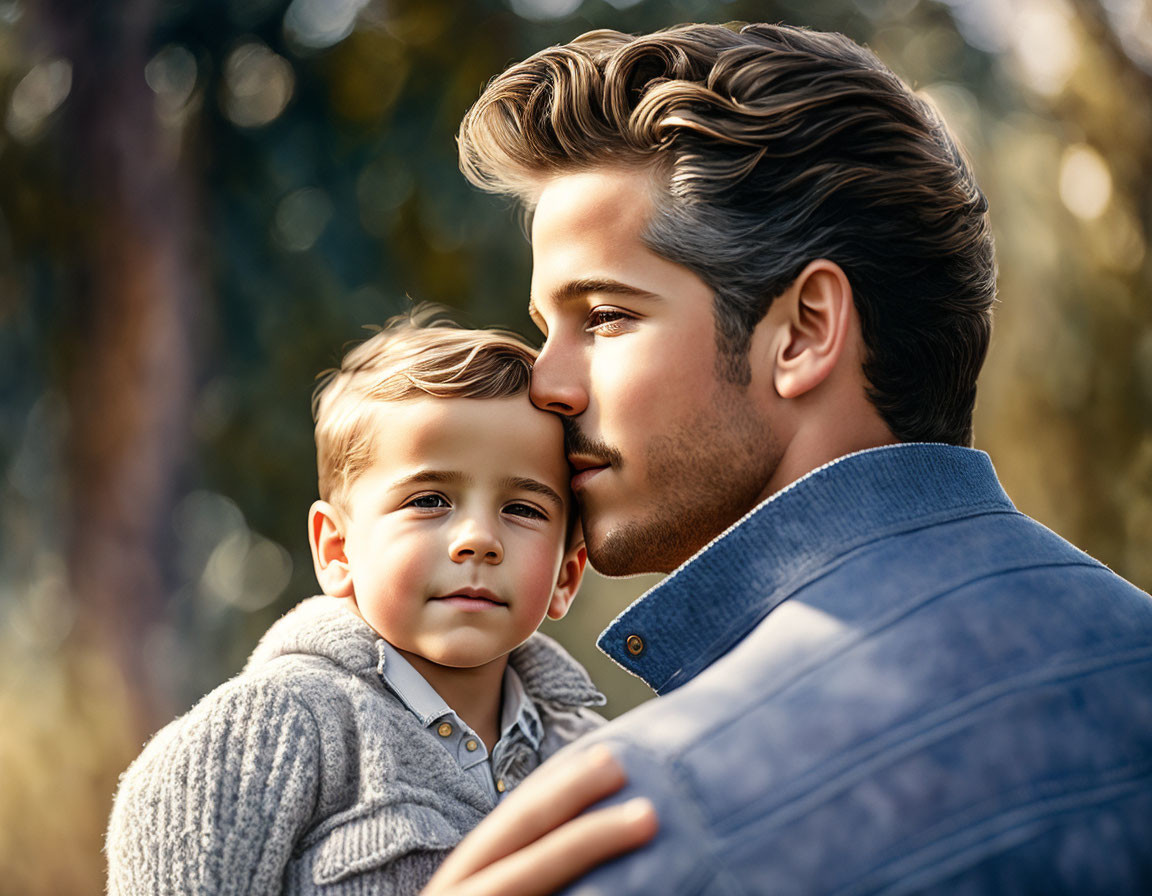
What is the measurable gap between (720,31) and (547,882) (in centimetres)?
147

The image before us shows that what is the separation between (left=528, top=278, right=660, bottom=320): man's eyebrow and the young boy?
0.20 m

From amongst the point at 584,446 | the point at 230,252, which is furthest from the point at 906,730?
the point at 230,252

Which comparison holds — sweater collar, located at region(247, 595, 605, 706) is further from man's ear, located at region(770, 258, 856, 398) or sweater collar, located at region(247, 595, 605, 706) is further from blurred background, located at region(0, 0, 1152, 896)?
blurred background, located at region(0, 0, 1152, 896)

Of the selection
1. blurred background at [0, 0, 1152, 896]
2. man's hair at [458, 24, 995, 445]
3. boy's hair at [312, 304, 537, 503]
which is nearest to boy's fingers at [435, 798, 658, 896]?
man's hair at [458, 24, 995, 445]

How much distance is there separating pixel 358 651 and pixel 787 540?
81cm

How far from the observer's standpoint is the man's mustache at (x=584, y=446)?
1970 millimetres

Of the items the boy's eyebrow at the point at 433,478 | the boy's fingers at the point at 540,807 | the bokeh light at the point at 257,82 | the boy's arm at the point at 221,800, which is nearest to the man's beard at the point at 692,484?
the boy's eyebrow at the point at 433,478

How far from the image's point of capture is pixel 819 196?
1.90m

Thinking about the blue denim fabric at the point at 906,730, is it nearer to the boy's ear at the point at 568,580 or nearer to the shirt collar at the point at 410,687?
the shirt collar at the point at 410,687

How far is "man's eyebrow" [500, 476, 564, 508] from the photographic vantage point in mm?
2066

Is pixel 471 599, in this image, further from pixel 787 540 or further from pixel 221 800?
pixel 787 540

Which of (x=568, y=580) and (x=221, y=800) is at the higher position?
(x=568, y=580)

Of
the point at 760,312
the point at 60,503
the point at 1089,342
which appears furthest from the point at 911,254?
the point at 60,503

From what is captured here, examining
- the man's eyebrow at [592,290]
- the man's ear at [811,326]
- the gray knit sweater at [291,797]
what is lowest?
the gray knit sweater at [291,797]
